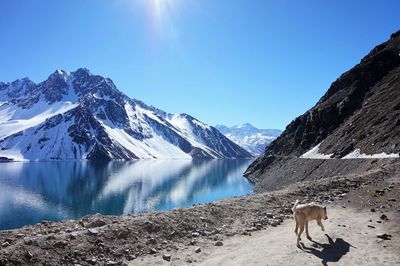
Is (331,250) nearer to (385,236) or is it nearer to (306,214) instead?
(306,214)

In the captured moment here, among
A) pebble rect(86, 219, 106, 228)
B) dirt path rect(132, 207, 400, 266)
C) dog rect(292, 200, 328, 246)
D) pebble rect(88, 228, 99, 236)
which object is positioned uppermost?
dog rect(292, 200, 328, 246)

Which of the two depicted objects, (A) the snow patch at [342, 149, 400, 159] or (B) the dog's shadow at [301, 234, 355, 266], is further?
(A) the snow patch at [342, 149, 400, 159]

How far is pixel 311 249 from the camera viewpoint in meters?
15.9

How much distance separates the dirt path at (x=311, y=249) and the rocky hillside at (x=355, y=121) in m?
40.6

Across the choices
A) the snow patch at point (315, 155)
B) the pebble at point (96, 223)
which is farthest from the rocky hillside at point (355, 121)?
the pebble at point (96, 223)

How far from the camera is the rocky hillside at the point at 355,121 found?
69.4 m

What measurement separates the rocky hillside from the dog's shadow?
43.1 metres

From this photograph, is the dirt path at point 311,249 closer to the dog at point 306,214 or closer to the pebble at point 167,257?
the pebble at point 167,257

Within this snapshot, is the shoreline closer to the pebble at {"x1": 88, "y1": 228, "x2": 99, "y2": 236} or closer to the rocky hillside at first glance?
the pebble at {"x1": 88, "y1": 228, "x2": 99, "y2": 236}

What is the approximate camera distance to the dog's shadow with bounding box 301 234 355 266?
48.6 ft

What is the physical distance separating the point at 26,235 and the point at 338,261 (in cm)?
1388

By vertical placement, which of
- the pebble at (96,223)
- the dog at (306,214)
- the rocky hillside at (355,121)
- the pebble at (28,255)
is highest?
the rocky hillside at (355,121)

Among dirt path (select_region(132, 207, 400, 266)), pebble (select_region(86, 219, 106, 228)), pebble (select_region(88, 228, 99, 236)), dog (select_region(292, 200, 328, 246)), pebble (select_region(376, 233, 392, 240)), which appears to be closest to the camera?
dirt path (select_region(132, 207, 400, 266))

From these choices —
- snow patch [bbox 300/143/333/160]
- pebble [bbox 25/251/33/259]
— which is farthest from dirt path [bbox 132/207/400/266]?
snow patch [bbox 300/143/333/160]
